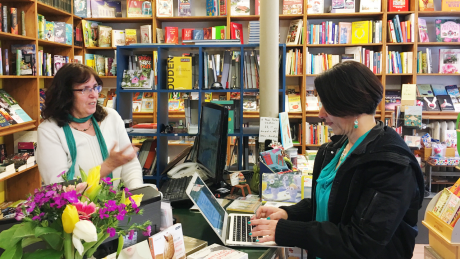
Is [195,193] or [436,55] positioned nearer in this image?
[195,193]

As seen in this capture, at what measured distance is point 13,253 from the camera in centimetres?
86

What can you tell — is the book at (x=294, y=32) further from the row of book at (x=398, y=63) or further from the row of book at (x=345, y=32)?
the row of book at (x=398, y=63)

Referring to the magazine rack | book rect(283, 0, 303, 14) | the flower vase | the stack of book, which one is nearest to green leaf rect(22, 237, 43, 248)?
the flower vase

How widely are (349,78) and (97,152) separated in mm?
1384

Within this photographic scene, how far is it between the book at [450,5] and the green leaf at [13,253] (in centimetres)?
543

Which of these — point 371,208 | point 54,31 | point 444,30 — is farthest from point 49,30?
point 444,30

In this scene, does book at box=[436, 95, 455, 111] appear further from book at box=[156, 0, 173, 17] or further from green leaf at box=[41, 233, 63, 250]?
green leaf at box=[41, 233, 63, 250]

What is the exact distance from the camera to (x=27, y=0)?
392cm

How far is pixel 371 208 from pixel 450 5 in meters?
4.81

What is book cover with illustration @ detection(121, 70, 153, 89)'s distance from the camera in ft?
10.7

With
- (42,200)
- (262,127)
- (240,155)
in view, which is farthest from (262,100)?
(42,200)

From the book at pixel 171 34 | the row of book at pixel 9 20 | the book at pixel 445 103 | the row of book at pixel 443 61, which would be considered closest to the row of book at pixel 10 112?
the row of book at pixel 9 20

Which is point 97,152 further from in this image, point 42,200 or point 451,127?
point 451,127

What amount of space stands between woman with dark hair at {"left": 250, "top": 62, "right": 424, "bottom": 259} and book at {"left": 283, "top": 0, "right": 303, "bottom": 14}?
3899 millimetres
